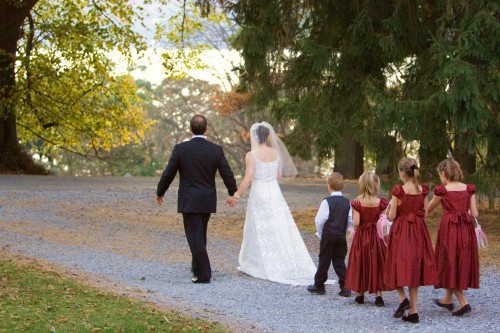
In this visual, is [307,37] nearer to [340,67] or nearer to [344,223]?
[340,67]

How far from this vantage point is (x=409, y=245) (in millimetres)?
8156

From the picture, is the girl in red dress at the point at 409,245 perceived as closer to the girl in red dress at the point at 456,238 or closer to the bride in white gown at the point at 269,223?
the girl in red dress at the point at 456,238

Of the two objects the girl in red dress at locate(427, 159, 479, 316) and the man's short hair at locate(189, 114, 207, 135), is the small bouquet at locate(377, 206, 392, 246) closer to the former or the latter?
the girl in red dress at locate(427, 159, 479, 316)

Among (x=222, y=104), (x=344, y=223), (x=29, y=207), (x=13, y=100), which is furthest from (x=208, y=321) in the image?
(x=222, y=104)

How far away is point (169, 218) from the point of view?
57.6 ft

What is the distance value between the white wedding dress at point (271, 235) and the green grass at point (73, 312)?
2233mm

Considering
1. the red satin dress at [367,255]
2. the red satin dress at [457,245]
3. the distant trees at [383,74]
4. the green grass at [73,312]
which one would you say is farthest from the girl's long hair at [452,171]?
the distant trees at [383,74]

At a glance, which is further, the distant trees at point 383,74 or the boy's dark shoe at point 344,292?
the distant trees at point 383,74

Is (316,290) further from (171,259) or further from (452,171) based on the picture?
(171,259)

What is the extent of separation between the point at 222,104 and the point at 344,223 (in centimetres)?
3499

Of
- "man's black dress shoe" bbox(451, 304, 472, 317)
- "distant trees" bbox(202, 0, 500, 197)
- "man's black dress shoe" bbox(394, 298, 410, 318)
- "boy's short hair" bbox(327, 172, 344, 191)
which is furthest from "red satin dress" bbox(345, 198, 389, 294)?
"distant trees" bbox(202, 0, 500, 197)

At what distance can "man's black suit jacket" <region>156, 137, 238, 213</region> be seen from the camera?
32.9ft

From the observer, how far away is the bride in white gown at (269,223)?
10.5 metres

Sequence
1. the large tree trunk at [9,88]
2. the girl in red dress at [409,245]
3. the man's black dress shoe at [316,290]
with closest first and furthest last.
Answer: the girl in red dress at [409,245]
the man's black dress shoe at [316,290]
the large tree trunk at [9,88]
